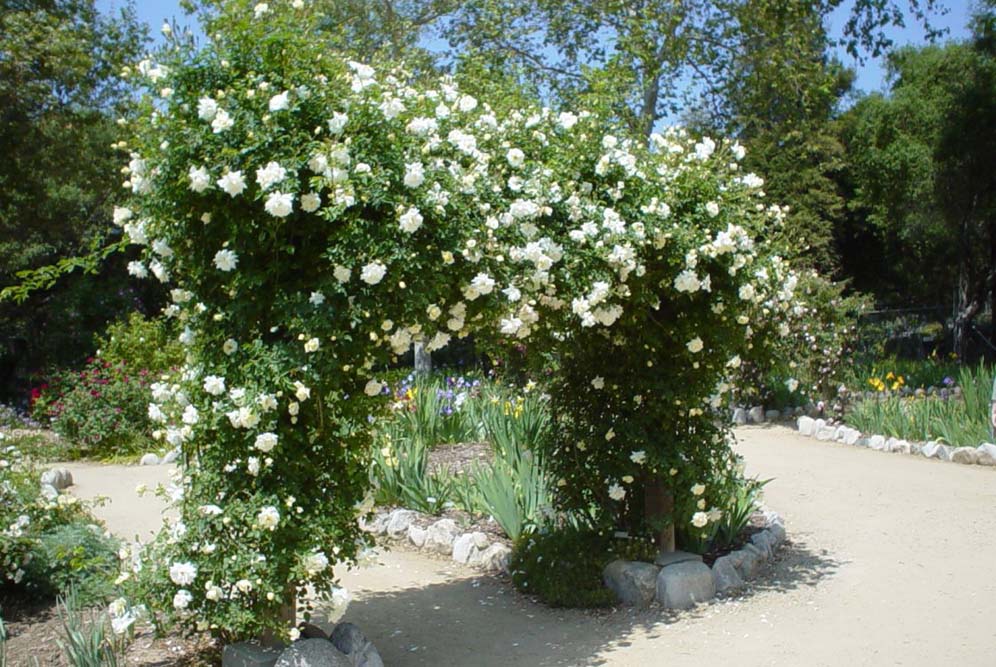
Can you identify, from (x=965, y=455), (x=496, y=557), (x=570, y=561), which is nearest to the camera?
(x=570, y=561)

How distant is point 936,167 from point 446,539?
13.6 metres

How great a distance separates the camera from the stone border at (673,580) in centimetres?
556

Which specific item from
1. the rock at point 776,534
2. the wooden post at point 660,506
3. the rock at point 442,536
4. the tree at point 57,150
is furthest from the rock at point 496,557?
the tree at point 57,150

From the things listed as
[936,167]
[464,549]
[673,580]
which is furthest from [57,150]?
[936,167]

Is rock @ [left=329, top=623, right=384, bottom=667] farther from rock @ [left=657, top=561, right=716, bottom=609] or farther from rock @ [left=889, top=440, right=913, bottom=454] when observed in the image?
rock @ [left=889, top=440, right=913, bottom=454]

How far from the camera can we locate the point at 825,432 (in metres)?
11.0

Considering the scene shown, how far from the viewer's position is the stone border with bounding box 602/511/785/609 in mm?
5562

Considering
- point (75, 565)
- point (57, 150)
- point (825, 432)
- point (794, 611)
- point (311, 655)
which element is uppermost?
point (57, 150)

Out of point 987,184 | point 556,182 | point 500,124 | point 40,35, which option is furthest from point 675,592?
point 987,184

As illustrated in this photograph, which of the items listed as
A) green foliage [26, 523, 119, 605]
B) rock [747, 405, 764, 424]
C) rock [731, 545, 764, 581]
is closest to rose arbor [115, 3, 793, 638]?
green foliage [26, 523, 119, 605]

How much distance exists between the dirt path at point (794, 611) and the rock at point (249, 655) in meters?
0.81

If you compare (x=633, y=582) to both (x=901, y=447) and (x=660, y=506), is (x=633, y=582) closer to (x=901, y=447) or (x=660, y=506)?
(x=660, y=506)

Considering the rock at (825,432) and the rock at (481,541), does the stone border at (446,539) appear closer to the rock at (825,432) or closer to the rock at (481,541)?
the rock at (481,541)

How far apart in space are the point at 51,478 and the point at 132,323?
3.93m
